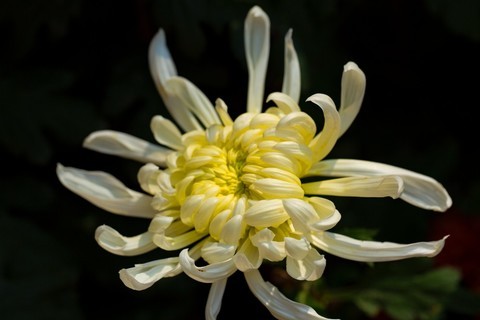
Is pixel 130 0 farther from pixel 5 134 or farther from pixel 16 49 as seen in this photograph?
pixel 5 134

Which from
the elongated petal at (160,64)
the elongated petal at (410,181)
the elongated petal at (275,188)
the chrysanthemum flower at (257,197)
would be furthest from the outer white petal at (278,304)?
the elongated petal at (160,64)

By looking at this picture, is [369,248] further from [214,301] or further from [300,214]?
[214,301]

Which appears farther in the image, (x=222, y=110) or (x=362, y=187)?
(x=222, y=110)

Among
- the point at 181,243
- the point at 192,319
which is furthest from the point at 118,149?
the point at 192,319

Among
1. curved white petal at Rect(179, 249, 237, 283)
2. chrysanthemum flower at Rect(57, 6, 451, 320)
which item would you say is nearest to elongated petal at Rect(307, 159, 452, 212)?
chrysanthemum flower at Rect(57, 6, 451, 320)

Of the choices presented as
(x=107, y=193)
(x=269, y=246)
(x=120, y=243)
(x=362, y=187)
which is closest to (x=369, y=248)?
(x=362, y=187)

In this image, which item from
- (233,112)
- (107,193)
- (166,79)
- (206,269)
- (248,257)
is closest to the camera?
(206,269)

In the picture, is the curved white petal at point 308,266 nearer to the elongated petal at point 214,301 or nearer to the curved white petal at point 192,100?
the elongated petal at point 214,301
